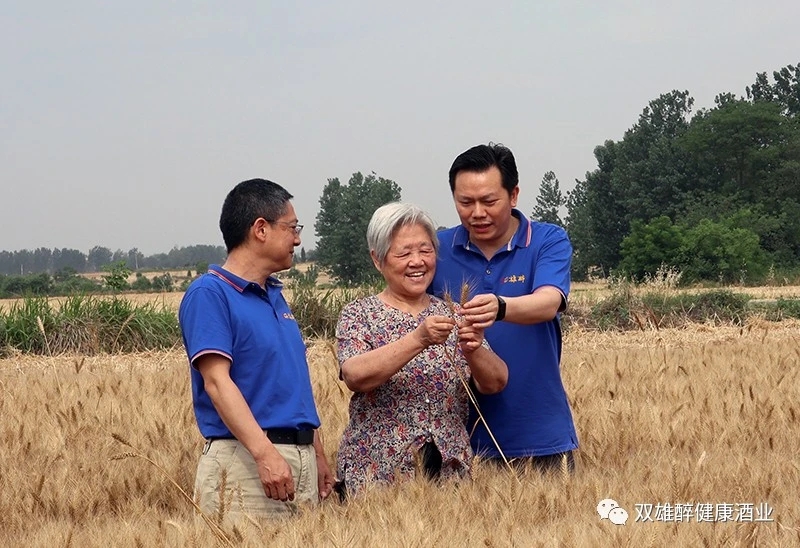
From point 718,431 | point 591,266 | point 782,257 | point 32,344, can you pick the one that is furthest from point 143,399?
point 591,266

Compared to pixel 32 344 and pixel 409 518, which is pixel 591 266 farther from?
pixel 409 518

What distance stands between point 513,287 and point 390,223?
67 cm

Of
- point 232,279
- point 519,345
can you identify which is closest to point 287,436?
point 232,279

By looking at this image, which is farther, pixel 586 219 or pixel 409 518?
pixel 586 219

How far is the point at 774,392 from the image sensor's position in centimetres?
593

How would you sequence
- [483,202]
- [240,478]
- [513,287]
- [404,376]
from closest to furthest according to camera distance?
[240,478], [404,376], [483,202], [513,287]

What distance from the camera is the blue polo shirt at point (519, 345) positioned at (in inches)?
167

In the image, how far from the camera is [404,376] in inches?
157

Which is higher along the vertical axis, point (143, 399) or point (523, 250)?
point (523, 250)

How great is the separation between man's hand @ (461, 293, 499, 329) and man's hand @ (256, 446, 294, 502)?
84 cm

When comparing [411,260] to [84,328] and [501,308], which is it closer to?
[501,308]

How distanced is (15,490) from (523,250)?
237cm

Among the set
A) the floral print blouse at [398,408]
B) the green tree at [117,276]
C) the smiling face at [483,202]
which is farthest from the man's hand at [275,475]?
the green tree at [117,276]

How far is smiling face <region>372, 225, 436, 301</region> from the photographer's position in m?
3.89
